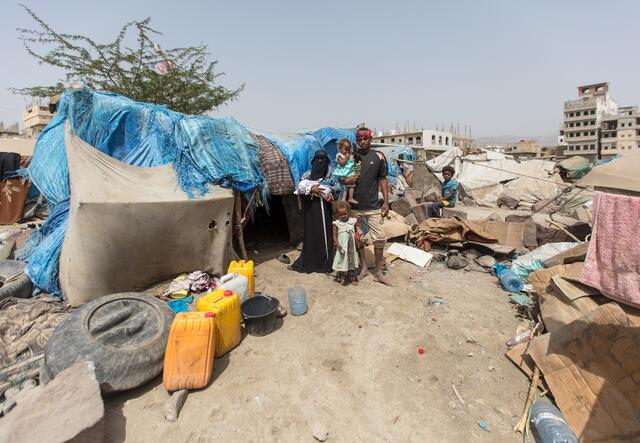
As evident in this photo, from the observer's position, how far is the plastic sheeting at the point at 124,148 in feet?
13.7

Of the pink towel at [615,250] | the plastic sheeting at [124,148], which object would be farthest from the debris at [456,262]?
the plastic sheeting at [124,148]

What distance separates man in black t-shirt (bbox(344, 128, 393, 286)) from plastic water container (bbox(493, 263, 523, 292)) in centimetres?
163

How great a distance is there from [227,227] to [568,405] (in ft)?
13.6

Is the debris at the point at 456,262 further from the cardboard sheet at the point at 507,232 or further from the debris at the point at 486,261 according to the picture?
the cardboard sheet at the point at 507,232

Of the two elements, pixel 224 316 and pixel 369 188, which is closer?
pixel 224 316

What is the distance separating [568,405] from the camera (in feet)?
7.72

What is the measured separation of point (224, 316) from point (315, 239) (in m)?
2.37

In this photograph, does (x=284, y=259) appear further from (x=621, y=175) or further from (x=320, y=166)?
(x=621, y=175)

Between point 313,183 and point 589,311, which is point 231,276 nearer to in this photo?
point 313,183

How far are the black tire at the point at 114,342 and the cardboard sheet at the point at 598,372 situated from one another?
10.7 ft

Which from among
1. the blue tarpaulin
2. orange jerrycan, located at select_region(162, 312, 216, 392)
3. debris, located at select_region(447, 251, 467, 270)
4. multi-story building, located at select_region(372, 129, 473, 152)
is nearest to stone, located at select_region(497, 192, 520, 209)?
debris, located at select_region(447, 251, 467, 270)

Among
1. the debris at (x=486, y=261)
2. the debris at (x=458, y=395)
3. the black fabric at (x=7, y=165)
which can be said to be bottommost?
the debris at (x=458, y=395)

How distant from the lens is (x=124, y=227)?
11.7 ft

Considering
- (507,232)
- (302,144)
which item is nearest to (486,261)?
(507,232)
